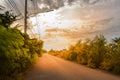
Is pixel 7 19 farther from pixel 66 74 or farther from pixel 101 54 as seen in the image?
pixel 101 54

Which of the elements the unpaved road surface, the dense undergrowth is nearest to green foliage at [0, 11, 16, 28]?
the unpaved road surface

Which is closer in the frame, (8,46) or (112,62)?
(8,46)

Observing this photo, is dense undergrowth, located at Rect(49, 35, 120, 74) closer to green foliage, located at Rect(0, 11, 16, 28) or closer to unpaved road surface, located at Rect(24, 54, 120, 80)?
unpaved road surface, located at Rect(24, 54, 120, 80)

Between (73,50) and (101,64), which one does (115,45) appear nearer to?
(101,64)

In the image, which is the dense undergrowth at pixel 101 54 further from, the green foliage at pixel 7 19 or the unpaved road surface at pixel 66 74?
the green foliage at pixel 7 19

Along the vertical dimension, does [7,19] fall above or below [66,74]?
above

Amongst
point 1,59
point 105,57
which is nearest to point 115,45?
point 105,57

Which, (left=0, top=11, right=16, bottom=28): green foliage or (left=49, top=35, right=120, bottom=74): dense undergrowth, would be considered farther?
(left=49, top=35, right=120, bottom=74): dense undergrowth

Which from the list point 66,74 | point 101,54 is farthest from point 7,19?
point 101,54

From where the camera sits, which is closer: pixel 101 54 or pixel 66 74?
pixel 66 74

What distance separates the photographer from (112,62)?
72.3ft

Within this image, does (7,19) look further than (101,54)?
No

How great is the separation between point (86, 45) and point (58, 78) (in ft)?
39.8

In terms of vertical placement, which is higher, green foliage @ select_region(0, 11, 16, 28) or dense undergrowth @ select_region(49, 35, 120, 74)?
green foliage @ select_region(0, 11, 16, 28)
